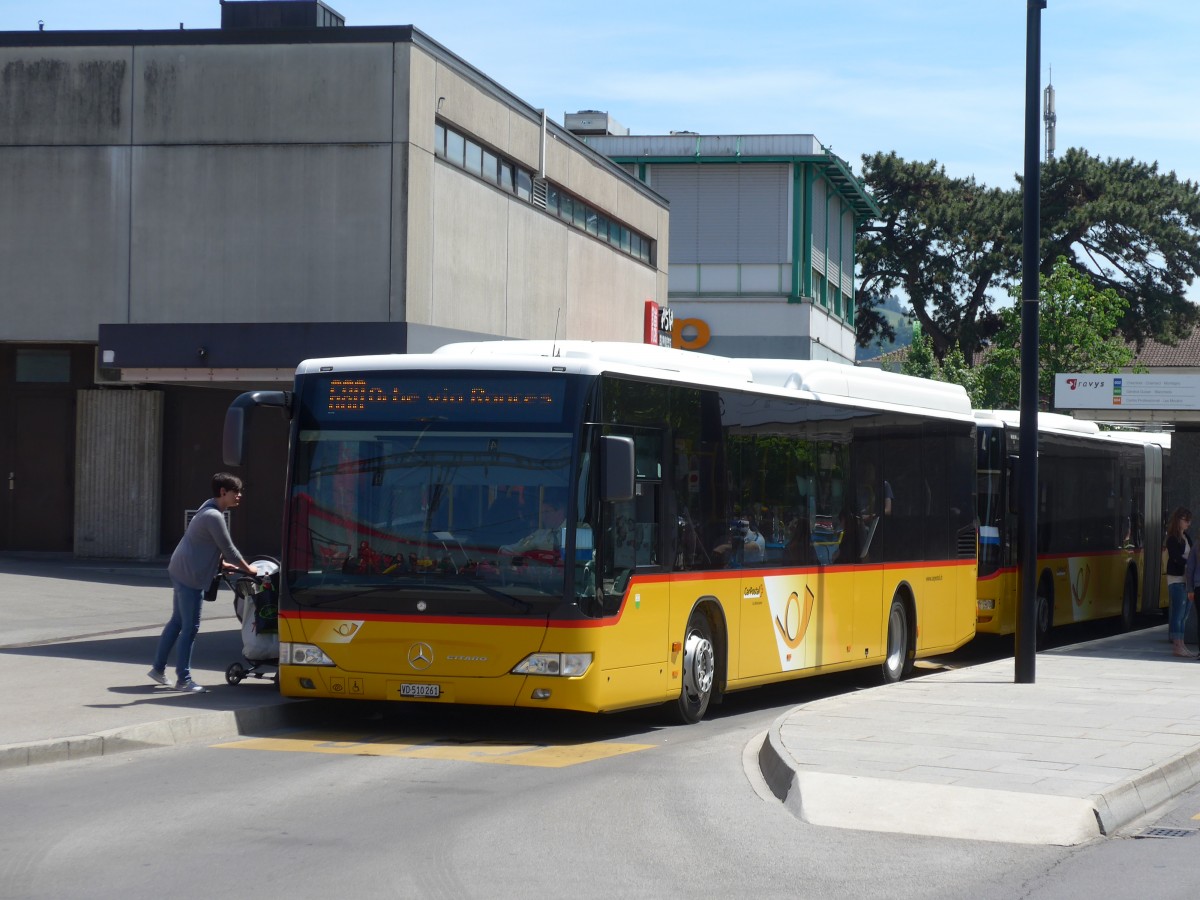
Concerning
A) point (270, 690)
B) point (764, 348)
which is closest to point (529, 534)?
point (270, 690)

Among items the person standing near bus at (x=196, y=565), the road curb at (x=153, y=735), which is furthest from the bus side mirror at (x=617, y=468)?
the person standing near bus at (x=196, y=565)

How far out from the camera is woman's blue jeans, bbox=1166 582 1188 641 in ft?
66.2

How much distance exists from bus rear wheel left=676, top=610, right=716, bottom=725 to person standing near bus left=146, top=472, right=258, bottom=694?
3.67 m

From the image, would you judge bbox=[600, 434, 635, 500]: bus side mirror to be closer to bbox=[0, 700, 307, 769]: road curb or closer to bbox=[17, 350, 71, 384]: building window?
bbox=[0, 700, 307, 769]: road curb

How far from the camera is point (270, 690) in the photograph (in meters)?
14.0

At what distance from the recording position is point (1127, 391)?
29.8 m

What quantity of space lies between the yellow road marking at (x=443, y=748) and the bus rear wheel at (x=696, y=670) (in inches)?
42.3

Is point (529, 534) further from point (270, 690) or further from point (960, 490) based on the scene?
point (960, 490)

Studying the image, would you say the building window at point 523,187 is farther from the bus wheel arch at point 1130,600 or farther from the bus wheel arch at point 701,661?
the bus wheel arch at point 701,661

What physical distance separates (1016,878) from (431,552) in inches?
211

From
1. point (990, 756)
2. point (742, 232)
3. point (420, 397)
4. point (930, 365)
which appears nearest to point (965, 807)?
point (990, 756)

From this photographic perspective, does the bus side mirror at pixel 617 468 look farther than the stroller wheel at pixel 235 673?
No

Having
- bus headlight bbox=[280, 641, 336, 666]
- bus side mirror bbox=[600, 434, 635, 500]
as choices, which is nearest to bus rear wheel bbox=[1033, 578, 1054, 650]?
bus side mirror bbox=[600, 434, 635, 500]

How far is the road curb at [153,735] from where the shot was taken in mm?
10547
